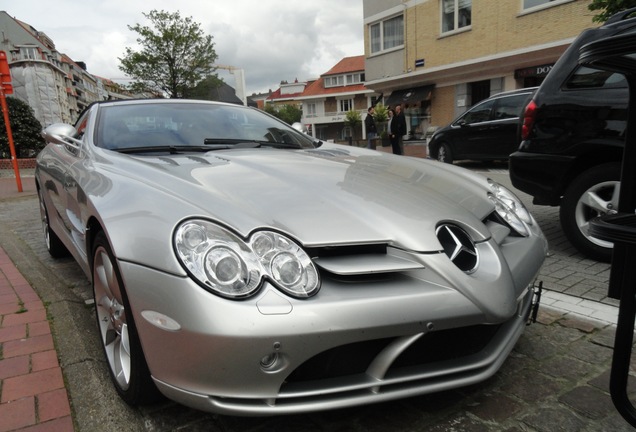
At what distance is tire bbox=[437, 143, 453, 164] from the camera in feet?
34.0

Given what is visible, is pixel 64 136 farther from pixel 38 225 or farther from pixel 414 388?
pixel 38 225

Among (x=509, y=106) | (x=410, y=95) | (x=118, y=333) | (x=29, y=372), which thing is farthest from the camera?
(x=410, y=95)

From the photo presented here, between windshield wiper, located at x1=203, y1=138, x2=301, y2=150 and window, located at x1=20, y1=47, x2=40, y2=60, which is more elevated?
window, located at x1=20, y1=47, x2=40, y2=60

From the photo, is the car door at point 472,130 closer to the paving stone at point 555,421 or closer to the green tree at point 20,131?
the paving stone at point 555,421

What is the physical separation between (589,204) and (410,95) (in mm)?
19541

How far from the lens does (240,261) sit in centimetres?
137

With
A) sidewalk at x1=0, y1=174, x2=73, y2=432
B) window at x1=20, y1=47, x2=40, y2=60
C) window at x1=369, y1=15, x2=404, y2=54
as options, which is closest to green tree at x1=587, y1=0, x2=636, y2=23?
sidewalk at x1=0, y1=174, x2=73, y2=432

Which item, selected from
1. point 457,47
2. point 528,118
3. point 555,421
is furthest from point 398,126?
point 555,421

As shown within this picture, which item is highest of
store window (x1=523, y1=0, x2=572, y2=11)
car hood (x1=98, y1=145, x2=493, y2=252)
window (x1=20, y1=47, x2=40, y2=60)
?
window (x1=20, y1=47, x2=40, y2=60)

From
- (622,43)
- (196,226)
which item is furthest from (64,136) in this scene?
(622,43)

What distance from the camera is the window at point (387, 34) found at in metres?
21.2

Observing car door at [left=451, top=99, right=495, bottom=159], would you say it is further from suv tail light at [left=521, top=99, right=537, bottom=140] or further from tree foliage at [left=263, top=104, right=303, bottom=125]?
tree foliage at [left=263, top=104, right=303, bottom=125]

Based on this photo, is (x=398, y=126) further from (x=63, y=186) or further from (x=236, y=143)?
(x=63, y=186)

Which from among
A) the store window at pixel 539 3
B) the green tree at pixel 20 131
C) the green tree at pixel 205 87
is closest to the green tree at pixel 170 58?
the green tree at pixel 205 87
